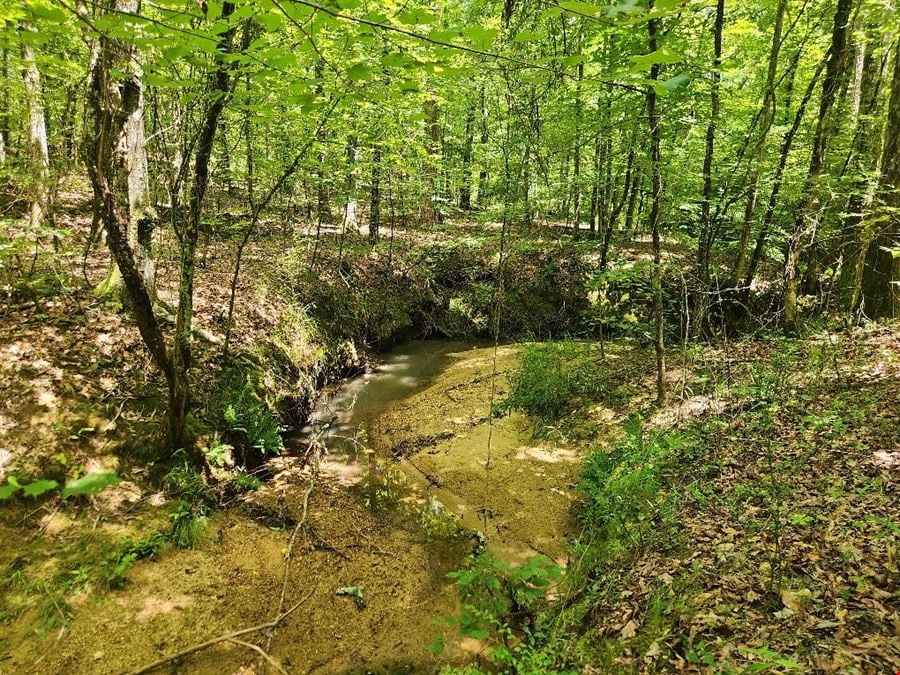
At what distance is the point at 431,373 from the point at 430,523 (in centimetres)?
516

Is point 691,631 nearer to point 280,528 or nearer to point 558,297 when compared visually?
point 280,528

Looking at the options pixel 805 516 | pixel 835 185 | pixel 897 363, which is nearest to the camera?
pixel 805 516

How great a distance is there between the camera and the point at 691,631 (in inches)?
120

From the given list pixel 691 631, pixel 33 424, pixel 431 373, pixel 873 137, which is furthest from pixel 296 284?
pixel 873 137

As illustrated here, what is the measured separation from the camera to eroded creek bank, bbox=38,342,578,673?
3.73m

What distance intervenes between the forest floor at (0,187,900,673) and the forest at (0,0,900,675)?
0.09 ft

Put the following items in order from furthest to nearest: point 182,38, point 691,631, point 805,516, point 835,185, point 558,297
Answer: point 558,297
point 835,185
point 805,516
point 691,631
point 182,38

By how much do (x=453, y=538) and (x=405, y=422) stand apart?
304cm

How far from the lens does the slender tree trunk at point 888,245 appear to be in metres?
6.12

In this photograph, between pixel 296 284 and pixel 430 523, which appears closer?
pixel 430 523

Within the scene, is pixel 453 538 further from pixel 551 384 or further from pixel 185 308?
pixel 185 308

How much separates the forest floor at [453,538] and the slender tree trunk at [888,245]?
1.77ft

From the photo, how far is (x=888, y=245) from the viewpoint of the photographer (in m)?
6.66

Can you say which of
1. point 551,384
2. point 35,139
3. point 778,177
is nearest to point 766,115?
point 778,177
